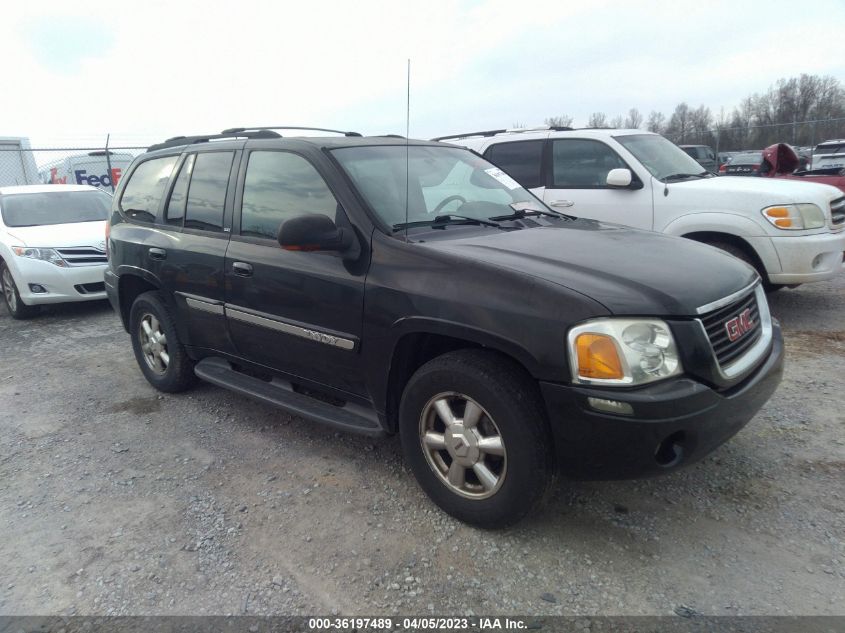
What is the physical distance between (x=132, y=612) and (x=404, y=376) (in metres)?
1.48

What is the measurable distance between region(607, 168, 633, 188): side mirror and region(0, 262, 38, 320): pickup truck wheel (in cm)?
669

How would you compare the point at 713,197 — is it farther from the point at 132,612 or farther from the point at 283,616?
the point at 132,612

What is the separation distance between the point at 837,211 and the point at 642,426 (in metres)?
4.73

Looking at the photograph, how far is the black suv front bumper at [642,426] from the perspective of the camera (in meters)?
2.31

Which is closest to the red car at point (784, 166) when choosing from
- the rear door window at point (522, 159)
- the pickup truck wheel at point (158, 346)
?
the rear door window at point (522, 159)

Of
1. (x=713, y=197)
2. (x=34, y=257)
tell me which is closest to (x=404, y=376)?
(x=713, y=197)

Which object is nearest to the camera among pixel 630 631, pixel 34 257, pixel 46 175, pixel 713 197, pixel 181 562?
pixel 630 631

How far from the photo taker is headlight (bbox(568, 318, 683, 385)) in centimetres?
233

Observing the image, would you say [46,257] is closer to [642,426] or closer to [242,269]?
[242,269]

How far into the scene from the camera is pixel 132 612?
95.0 inches

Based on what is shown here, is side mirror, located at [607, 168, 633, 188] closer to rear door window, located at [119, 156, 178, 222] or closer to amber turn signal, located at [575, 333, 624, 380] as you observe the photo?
rear door window, located at [119, 156, 178, 222]

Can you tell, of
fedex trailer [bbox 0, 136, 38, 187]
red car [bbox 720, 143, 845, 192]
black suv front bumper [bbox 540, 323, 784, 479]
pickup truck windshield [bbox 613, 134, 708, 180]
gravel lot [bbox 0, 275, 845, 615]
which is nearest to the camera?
black suv front bumper [bbox 540, 323, 784, 479]

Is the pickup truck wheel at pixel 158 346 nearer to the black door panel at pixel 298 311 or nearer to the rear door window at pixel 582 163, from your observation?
the black door panel at pixel 298 311

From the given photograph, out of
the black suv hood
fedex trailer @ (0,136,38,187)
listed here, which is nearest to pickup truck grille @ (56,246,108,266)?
the black suv hood
